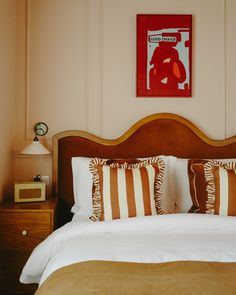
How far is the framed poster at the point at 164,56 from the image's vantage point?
2.52 metres

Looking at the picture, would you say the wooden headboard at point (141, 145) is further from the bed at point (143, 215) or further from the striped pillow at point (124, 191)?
the striped pillow at point (124, 191)

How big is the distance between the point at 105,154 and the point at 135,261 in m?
1.24

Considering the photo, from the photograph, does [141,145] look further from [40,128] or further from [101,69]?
[40,128]

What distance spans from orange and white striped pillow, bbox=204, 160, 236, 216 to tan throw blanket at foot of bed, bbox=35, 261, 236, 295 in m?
0.74

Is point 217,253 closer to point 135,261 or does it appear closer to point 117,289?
point 135,261

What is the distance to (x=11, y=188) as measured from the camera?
2.46 m

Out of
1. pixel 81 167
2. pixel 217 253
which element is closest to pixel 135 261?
pixel 217 253

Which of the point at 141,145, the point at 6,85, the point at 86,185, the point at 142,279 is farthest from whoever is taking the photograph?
the point at 141,145

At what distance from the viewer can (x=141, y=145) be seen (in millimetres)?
2438

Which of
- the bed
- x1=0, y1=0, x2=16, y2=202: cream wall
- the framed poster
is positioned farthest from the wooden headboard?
x1=0, y1=0, x2=16, y2=202: cream wall

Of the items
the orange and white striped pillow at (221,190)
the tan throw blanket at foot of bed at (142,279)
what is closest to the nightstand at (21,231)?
the tan throw blanket at foot of bed at (142,279)

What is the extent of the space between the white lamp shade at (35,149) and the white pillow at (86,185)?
0.81ft

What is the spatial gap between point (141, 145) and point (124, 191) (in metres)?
0.64

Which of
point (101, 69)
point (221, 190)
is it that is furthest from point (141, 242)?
point (101, 69)
